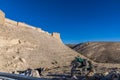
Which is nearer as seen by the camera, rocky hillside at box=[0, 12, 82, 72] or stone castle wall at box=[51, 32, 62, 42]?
rocky hillside at box=[0, 12, 82, 72]

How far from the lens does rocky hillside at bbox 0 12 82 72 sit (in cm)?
3868

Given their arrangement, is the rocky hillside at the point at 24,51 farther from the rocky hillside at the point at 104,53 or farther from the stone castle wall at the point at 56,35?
the rocky hillside at the point at 104,53

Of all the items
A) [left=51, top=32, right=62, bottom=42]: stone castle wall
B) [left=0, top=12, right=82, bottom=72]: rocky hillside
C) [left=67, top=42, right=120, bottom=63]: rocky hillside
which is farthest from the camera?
[left=67, top=42, right=120, bottom=63]: rocky hillside

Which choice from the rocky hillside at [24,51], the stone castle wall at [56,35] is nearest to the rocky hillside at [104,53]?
the stone castle wall at [56,35]

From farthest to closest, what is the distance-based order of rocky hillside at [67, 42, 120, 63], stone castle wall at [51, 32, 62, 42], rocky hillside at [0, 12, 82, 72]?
rocky hillside at [67, 42, 120, 63] → stone castle wall at [51, 32, 62, 42] → rocky hillside at [0, 12, 82, 72]

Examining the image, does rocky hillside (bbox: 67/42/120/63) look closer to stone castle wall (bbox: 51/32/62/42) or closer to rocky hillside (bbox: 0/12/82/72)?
stone castle wall (bbox: 51/32/62/42)

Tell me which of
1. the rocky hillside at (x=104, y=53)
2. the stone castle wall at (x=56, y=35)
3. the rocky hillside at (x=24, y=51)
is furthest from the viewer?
the rocky hillside at (x=104, y=53)

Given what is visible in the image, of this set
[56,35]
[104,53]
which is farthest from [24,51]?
[104,53]

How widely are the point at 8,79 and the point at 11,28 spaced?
34626mm

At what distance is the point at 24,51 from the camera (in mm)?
43875

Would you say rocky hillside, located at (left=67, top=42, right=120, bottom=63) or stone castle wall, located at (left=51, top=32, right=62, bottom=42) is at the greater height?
stone castle wall, located at (left=51, top=32, right=62, bottom=42)

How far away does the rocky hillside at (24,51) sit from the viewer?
38678 mm

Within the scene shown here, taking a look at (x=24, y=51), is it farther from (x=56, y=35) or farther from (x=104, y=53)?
(x=104, y=53)

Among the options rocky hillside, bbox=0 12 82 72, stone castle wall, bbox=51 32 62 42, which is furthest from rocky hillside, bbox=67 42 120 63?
rocky hillside, bbox=0 12 82 72
